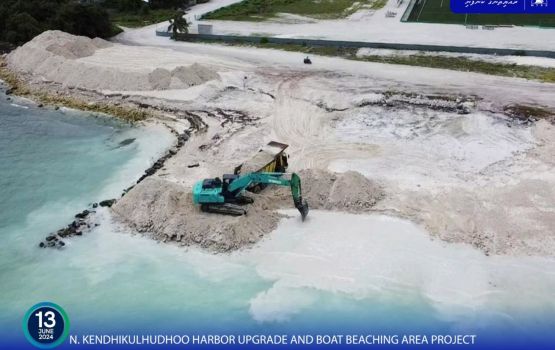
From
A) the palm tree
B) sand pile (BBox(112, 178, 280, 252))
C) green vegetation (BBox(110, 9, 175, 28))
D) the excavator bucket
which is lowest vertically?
sand pile (BBox(112, 178, 280, 252))

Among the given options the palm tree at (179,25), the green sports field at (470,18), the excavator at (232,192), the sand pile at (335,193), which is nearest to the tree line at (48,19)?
the palm tree at (179,25)

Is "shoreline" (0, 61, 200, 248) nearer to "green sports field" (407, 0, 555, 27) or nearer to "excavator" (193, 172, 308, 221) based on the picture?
"excavator" (193, 172, 308, 221)

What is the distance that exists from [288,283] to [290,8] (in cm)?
4522

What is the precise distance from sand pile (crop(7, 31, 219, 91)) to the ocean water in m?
14.2

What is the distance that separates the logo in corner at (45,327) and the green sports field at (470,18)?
44.8m

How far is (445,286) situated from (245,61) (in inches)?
1025

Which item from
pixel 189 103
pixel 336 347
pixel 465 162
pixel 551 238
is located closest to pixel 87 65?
pixel 189 103

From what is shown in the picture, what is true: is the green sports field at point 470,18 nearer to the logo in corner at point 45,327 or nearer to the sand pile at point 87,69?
the sand pile at point 87,69

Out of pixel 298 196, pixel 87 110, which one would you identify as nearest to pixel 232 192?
pixel 298 196

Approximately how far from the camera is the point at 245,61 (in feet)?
120

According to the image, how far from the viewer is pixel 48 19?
43.1 metres

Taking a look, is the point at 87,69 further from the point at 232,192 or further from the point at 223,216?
the point at 223,216

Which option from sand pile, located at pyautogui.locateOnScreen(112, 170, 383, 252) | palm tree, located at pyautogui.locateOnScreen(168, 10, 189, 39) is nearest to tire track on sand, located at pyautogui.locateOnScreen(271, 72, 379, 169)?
sand pile, located at pyautogui.locateOnScreen(112, 170, 383, 252)

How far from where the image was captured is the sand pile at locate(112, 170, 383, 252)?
56.7 feet
